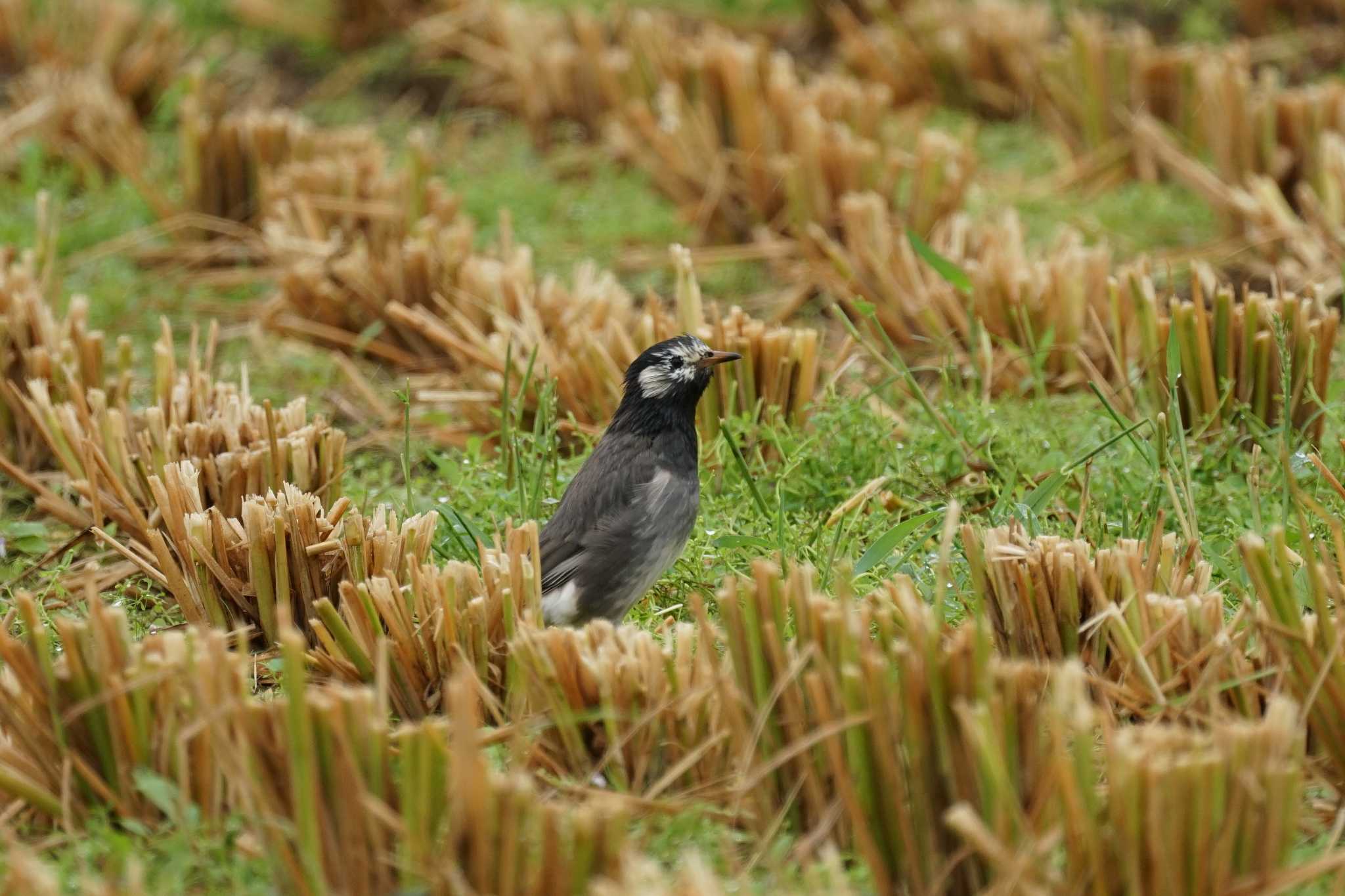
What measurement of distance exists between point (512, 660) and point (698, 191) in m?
3.92

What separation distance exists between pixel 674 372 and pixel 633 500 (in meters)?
0.37

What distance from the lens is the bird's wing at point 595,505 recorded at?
145 inches

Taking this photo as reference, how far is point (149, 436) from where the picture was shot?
164 inches

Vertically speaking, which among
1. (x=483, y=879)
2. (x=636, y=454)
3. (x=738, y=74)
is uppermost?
(x=738, y=74)

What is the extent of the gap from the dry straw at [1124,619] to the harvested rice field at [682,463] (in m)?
0.01

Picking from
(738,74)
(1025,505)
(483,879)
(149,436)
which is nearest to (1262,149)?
(738,74)

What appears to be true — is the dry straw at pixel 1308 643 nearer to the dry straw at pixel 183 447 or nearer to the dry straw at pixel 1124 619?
the dry straw at pixel 1124 619

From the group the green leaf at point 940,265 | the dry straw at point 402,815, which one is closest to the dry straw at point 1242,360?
the green leaf at point 940,265

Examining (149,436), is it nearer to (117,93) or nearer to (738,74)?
(738,74)

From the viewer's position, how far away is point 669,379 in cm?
389

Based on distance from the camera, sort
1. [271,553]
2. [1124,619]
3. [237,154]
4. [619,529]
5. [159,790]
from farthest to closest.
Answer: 1. [237,154]
2. [619,529]
3. [271,553]
4. [1124,619]
5. [159,790]

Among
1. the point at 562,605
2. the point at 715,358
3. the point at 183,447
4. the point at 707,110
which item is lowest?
the point at 562,605

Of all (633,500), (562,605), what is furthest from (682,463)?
(562,605)

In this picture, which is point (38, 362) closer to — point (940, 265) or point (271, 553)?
point (271, 553)
